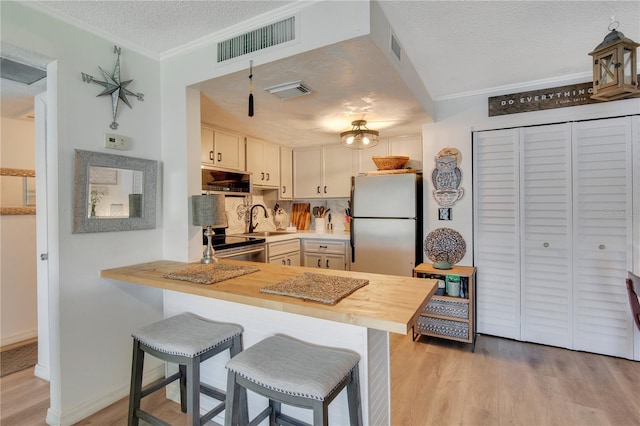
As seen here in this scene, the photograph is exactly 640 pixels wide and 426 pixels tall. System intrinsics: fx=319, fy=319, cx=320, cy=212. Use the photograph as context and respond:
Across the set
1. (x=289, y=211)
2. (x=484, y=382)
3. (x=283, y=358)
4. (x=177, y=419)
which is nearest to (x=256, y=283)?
(x=283, y=358)

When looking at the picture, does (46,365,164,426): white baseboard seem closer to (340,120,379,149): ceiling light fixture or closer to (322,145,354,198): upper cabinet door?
(340,120,379,149): ceiling light fixture

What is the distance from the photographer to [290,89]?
91.4 inches

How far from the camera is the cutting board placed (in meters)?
4.87

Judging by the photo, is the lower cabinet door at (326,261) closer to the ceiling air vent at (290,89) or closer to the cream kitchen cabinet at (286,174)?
the cream kitchen cabinet at (286,174)

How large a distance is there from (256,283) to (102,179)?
1287 millimetres

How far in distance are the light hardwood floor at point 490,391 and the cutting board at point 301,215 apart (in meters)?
2.42

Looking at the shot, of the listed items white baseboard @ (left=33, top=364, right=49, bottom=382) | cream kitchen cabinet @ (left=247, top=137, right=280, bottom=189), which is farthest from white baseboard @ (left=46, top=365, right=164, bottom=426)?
cream kitchen cabinet @ (left=247, top=137, right=280, bottom=189)

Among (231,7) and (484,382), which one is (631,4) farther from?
(484,382)

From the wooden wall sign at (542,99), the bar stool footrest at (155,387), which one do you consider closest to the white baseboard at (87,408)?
the bar stool footrest at (155,387)

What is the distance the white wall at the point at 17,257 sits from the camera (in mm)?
3123

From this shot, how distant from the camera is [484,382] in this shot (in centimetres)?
233

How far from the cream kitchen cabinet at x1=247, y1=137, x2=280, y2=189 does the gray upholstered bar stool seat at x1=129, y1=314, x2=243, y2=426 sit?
2.52 meters

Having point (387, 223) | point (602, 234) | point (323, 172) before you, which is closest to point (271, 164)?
point (323, 172)

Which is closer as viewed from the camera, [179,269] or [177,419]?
[177,419]
